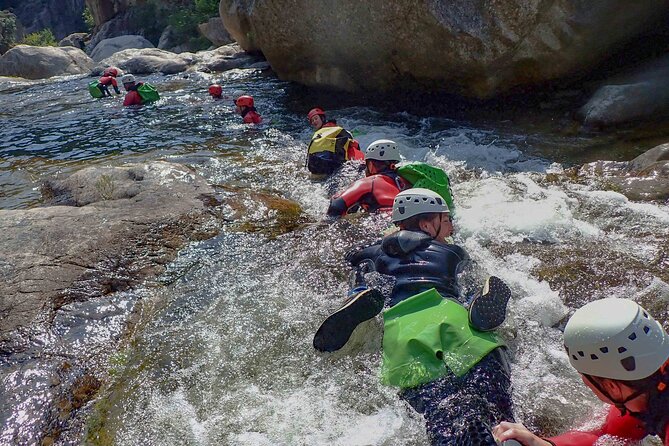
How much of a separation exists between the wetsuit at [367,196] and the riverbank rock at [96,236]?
1425mm

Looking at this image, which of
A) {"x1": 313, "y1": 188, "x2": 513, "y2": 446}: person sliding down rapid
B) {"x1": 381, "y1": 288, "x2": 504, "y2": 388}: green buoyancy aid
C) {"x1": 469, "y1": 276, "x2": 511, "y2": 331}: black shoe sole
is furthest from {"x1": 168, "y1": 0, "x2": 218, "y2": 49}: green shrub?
{"x1": 469, "y1": 276, "x2": 511, "y2": 331}: black shoe sole

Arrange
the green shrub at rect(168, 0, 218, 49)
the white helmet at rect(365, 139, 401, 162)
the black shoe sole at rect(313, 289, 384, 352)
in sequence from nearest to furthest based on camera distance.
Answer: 1. the black shoe sole at rect(313, 289, 384, 352)
2. the white helmet at rect(365, 139, 401, 162)
3. the green shrub at rect(168, 0, 218, 49)

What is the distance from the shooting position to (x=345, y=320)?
3.78 m

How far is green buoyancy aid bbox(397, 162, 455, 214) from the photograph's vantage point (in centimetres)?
602

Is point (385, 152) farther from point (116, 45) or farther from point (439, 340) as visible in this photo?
point (116, 45)

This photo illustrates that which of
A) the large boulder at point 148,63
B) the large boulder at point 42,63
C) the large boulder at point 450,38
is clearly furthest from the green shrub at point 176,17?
the large boulder at point 450,38

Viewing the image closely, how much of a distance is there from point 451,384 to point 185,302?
259 cm

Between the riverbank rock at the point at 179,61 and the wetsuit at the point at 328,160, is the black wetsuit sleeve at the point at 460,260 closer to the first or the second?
the wetsuit at the point at 328,160

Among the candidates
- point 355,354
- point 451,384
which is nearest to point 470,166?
point 355,354

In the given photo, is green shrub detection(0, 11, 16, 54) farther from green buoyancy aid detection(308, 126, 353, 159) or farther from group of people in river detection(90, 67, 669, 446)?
group of people in river detection(90, 67, 669, 446)

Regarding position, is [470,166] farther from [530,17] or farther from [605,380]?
[605,380]

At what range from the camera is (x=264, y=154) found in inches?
386

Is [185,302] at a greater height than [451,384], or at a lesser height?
lesser

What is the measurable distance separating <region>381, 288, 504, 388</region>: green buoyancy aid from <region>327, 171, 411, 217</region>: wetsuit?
106 inches
